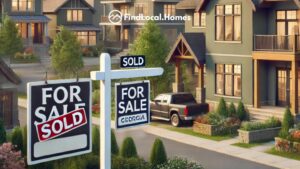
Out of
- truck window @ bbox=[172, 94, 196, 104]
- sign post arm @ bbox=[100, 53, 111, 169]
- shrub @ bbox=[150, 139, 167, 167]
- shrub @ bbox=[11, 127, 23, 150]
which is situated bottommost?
shrub @ bbox=[150, 139, 167, 167]

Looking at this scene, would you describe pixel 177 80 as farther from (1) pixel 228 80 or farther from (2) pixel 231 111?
(2) pixel 231 111

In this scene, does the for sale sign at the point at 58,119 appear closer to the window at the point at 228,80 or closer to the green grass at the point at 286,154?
the green grass at the point at 286,154

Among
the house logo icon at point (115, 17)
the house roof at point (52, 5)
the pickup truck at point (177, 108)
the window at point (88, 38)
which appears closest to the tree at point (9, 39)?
the house logo icon at point (115, 17)

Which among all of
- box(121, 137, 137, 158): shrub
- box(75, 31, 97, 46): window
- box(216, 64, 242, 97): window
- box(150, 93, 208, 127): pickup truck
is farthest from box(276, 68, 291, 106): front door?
box(75, 31, 97, 46): window

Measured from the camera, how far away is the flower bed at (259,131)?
79.4ft

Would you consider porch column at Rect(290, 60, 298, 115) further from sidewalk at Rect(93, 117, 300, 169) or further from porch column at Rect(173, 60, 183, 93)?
porch column at Rect(173, 60, 183, 93)

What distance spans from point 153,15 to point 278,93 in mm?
33096

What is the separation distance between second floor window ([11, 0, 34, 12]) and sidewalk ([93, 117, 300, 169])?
40.5 meters

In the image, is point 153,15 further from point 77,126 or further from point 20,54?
point 77,126

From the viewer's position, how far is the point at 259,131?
24.5 meters

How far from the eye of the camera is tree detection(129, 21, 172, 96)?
35.8 metres

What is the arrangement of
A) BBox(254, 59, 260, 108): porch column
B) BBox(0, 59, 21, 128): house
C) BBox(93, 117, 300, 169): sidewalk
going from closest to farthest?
1. BBox(93, 117, 300, 169): sidewalk
2. BBox(0, 59, 21, 128): house
3. BBox(254, 59, 260, 108): porch column

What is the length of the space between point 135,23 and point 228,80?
33.4m

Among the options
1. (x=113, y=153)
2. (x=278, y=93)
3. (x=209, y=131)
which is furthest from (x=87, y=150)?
(x=278, y=93)
